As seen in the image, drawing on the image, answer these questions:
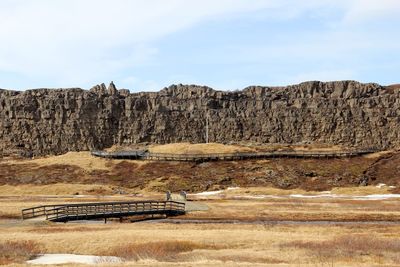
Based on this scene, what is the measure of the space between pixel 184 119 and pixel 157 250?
411ft

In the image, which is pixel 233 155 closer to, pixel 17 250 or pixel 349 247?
pixel 349 247

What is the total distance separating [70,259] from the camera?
30531 millimetres

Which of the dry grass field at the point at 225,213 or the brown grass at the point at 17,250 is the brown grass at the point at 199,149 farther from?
the brown grass at the point at 17,250

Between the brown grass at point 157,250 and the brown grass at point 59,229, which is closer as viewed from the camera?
the brown grass at point 157,250

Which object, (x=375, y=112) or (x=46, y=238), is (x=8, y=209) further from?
(x=375, y=112)

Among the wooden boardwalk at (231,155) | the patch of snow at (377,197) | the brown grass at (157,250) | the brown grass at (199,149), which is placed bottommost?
the patch of snow at (377,197)

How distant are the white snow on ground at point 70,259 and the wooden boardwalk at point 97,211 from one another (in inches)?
797

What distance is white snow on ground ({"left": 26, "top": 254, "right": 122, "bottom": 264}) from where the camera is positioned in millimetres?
29438

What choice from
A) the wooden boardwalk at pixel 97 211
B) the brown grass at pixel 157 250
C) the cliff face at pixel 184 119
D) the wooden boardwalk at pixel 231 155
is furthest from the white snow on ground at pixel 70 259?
the cliff face at pixel 184 119

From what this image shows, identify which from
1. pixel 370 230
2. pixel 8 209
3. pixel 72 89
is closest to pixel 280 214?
pixel 370 230

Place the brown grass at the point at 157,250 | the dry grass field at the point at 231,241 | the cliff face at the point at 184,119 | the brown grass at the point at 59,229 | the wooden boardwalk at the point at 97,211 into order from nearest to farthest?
1. the dry grass field at the point at 231,241
2. the brown grass at the point at 157,250
3. the brown grass at the point at 59,229
4. the wooden boardwalk at the point at 97,211
5. the cliff face at the point at 184,119

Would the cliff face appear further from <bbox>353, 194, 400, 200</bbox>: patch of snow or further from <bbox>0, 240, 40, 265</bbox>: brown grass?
<bbox>0, 240, 40, 265</bbox>: brown grass

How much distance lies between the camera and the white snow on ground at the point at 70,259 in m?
29.4

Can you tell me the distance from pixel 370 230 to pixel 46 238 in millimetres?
24540
